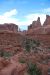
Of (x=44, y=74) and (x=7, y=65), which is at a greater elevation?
(x=7, y=65)

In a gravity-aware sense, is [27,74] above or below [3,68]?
below

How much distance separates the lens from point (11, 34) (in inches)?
1879

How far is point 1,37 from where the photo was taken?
4538 centimetres

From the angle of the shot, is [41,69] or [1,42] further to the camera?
[1,42]

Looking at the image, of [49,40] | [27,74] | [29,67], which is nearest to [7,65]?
[27,74]

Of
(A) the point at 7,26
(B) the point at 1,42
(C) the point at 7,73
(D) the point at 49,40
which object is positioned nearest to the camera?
(C) the point at 7,73

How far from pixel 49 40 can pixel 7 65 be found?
3375 cm

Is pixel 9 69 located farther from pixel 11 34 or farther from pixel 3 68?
pixel 11 34

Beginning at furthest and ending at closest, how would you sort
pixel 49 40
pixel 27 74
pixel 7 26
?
pixel 7 26, pixel 49 40, pixel 27 74

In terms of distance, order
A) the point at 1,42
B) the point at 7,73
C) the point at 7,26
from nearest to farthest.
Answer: the point at 7,73
the point at 1,42
the point at 7,26

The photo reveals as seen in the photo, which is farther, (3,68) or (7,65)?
(7,65)

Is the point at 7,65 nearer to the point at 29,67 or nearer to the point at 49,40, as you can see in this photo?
the point at 29,67

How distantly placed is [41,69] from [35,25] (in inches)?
1911

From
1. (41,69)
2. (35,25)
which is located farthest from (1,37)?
Result: (41,69)
